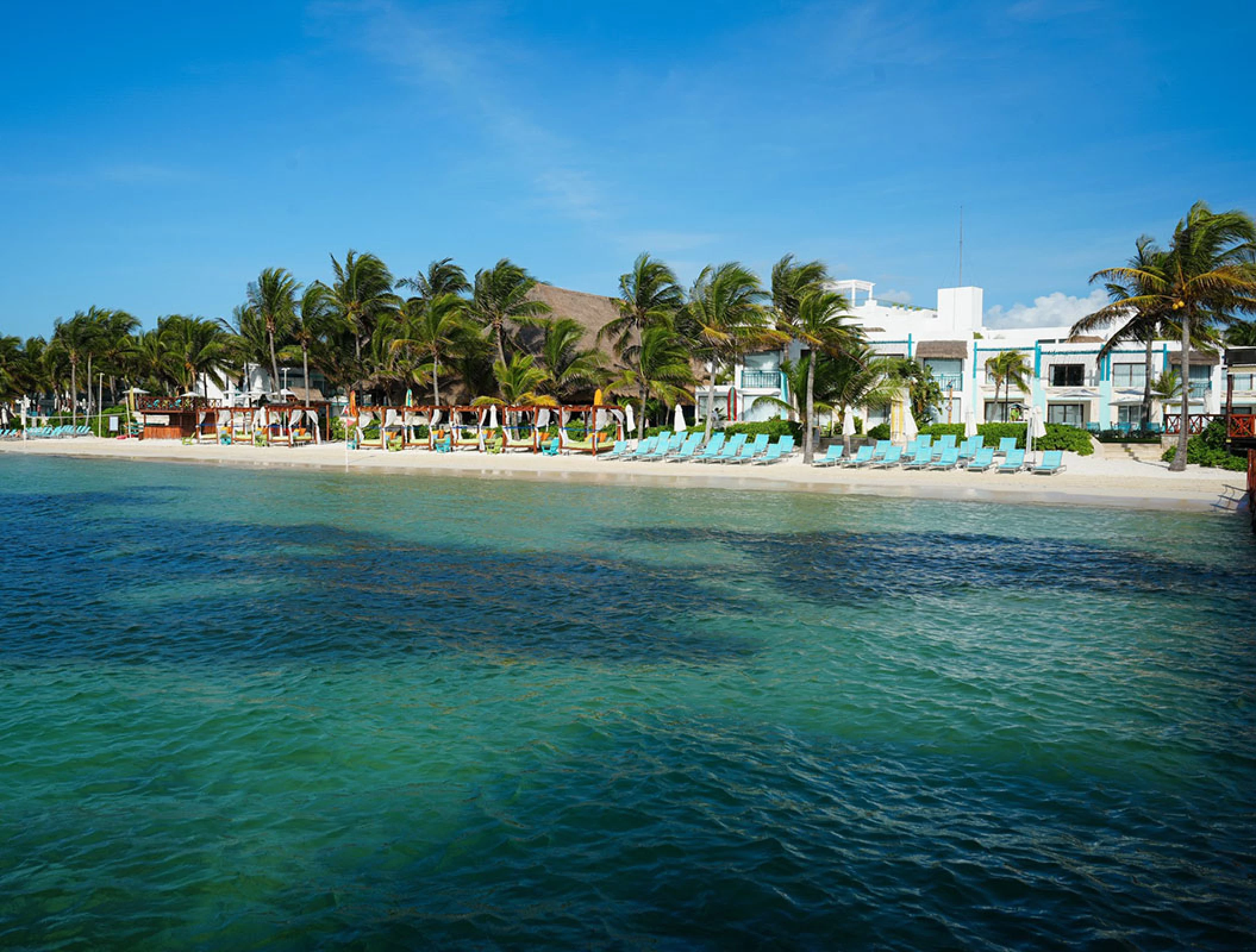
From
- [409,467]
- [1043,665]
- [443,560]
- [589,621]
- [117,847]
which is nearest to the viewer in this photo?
[117,847]

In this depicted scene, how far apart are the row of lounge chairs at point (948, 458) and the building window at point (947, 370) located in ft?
44.4

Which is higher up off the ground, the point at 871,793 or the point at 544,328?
the point at 544,328

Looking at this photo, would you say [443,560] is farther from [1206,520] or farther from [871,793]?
[1206,520]

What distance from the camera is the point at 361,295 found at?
165ft

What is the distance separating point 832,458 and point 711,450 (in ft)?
12.5

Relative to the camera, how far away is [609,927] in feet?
14.2

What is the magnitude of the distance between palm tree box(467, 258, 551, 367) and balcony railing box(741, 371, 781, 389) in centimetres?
995

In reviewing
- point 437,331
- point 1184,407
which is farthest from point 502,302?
point 1184,407

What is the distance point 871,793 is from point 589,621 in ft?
14.9

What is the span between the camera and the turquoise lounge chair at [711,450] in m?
30.1

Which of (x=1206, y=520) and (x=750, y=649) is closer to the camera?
(x=750, y=649)

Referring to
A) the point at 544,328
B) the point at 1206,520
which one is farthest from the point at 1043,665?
the point at 544,328

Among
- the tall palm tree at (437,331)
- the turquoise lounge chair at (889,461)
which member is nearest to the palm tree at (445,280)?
the tall palm tree at (437,331)

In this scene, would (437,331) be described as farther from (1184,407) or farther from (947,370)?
(1184,407)
